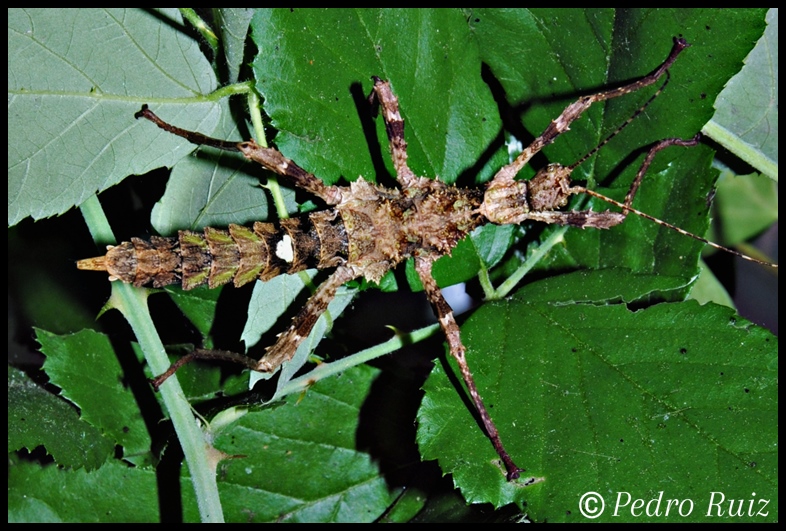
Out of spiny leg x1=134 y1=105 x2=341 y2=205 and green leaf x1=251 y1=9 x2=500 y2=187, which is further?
spiny leg x1=134 y1=105 x2=341 y2=205

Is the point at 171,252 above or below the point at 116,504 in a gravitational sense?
above

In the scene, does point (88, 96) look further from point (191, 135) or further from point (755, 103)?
point (755, 103)

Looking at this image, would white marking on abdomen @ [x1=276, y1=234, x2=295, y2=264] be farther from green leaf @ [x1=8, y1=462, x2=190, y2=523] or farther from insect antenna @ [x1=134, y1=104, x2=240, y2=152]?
green leaf @ [x1=8, y1=462, x2=190, y2=523]

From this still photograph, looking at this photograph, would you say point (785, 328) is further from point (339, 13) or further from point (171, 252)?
point (171, 252)

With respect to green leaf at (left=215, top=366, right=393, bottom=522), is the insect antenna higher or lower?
higher

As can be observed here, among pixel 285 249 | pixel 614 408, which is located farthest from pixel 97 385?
pixel 614 408

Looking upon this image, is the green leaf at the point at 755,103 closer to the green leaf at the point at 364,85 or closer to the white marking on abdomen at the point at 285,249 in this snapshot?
the green leaf at the point at 364,85

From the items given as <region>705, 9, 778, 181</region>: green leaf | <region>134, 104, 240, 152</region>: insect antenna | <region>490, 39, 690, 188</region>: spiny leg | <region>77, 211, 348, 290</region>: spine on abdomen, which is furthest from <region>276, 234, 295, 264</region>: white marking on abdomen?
<region>705, 9, 778, 181</region>: green leaf
